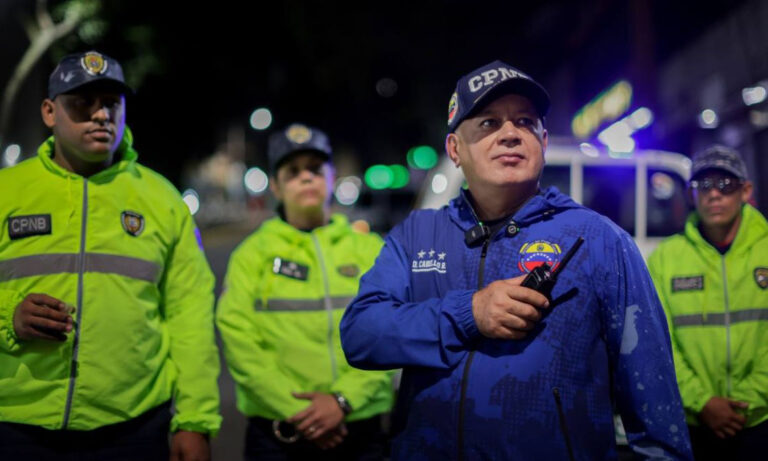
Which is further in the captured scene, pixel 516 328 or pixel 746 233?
pixel 746 233

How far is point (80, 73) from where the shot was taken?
108 inches

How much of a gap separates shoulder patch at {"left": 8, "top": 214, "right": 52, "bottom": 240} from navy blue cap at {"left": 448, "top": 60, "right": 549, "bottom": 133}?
60.5 inches

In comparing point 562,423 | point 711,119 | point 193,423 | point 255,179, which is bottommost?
point 193,423

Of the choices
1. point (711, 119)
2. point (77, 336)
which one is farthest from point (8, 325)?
point (711, 119)

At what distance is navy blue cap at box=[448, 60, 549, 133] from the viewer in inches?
84.7

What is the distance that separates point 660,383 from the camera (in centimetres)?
186

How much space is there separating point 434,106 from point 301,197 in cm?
1989

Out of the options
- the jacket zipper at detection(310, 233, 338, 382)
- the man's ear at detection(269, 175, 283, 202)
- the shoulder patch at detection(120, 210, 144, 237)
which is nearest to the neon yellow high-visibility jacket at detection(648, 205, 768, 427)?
the jacket zipper at detection(310, 233, 338, 382)

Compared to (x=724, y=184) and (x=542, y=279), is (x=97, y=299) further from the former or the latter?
(x=724, y=184)

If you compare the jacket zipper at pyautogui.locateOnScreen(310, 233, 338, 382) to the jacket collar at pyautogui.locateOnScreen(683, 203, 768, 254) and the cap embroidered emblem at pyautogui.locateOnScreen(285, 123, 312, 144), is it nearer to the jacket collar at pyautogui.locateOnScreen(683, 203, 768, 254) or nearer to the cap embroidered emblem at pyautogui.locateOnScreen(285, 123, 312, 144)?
the cap embroidered emblem at pyautogui.locateOnScreen(285, 123, 312, 144)

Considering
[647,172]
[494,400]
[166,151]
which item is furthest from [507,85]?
[166,151]

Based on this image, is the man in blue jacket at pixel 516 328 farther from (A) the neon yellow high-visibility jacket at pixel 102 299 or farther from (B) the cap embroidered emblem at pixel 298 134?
(B) the cap embroidered emblem at pixel 298 134

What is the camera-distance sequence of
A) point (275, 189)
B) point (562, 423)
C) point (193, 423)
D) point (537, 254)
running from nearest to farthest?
1. point (562, 423)
2. point (537, 254)
3. point (193, 423)
4. point (275, 189)

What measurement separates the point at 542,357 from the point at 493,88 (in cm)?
81
